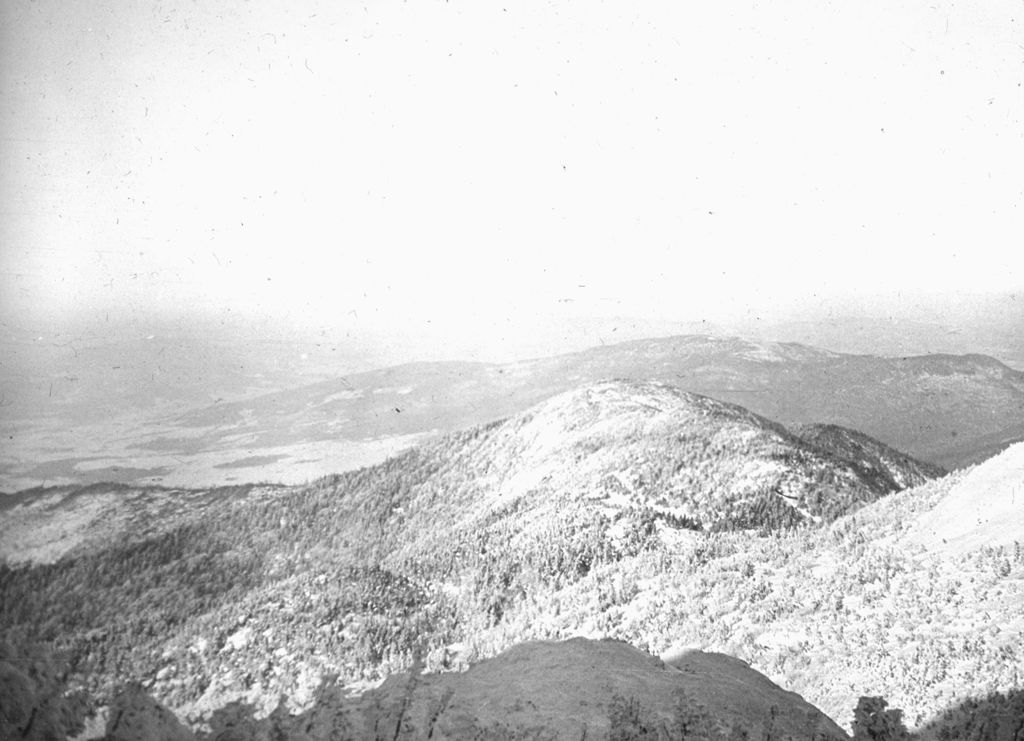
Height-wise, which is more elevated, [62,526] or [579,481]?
[579,481]

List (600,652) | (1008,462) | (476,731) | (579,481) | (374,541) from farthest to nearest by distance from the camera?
(374,541), (579,481), (1008,462), (600,652), (476,731)

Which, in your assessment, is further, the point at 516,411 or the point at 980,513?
the point at 516,411

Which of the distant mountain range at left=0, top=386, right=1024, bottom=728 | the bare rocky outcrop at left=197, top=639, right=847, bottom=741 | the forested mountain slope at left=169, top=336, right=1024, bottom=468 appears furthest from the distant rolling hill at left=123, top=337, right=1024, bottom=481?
the bare rocky outcrop at left=197, top=639, right=847, bottom=741

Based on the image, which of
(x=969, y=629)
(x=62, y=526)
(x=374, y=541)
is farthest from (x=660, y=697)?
(x=62, y=526)

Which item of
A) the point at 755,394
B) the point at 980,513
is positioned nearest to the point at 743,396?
the point at 755,394

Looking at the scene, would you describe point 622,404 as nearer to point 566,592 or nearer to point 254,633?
point 566,592

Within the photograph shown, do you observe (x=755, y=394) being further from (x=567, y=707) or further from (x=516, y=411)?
(x=567, y=707)
